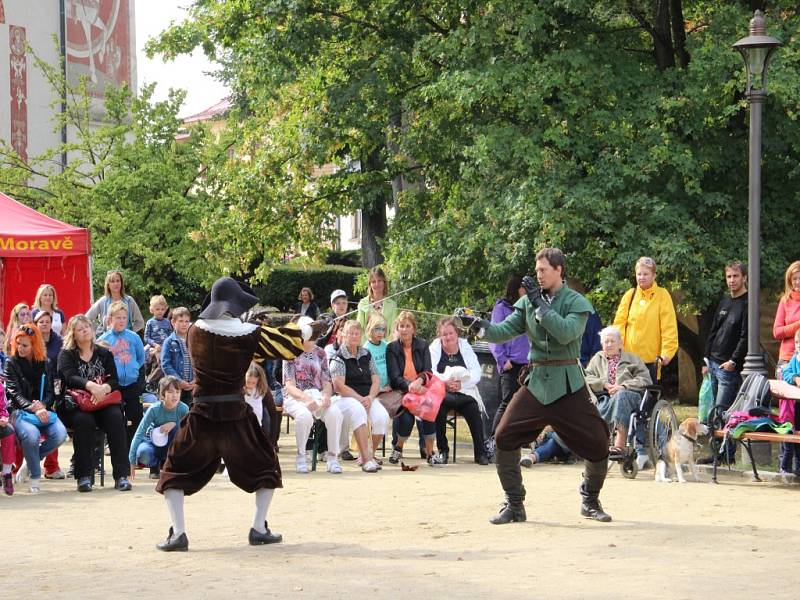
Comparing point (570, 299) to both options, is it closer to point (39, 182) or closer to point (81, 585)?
point (81, 585)

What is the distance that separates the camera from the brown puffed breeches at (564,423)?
9000 mm

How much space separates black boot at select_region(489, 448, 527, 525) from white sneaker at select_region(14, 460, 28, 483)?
5096 mm

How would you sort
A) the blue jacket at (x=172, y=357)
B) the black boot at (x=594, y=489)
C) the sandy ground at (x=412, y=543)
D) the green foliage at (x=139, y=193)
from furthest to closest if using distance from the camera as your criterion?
the green foliage at (x=139, y=193)
the blue jacket at (x=172, y=357)
the black boot at (x=594, y=489)
the sandy ground at (x=412, y=543)

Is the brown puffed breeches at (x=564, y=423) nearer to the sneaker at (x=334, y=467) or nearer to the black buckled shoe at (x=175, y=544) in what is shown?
the black buckled shoe at (x=175, y=544)

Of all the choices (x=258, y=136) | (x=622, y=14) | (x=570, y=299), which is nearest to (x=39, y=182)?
(x=258, y=136)

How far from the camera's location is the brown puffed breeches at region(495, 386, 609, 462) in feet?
29.5

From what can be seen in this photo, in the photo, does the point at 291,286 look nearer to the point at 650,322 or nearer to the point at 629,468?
the point at 650,322

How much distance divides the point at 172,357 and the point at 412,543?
18.7ft

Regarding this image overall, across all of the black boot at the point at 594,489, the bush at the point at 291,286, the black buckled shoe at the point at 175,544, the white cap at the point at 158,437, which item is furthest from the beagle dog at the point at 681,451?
the bush at the point at 291,286

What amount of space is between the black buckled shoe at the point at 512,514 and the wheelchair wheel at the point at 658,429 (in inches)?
137

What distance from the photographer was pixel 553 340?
9055 mm

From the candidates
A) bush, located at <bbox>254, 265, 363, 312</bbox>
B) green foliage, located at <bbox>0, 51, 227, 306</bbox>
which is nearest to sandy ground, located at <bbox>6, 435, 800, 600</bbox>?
green foliage, located at <bbox>0, 51, 227, 306</bbox>

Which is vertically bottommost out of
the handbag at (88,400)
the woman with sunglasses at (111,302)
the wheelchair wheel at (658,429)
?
the wheelchair wheel at (658,429)

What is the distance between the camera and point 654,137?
1606 cm
